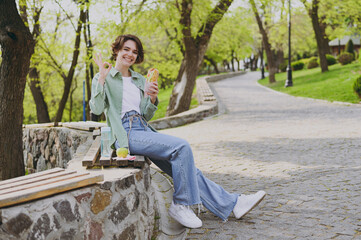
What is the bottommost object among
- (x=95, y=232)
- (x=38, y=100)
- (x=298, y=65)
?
(x=95, y=232)

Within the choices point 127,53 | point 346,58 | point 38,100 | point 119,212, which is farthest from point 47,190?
point 346,58

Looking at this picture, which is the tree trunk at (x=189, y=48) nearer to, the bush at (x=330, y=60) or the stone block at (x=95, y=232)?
the stone block at (x=95, y=232)

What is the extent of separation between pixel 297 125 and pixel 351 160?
4248 millimetres

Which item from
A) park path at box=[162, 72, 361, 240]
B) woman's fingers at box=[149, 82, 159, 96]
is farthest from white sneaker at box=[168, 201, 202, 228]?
woman's fingers at box=[149, 82, 159, 96]

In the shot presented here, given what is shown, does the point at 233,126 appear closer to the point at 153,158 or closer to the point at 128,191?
the point at 153,158

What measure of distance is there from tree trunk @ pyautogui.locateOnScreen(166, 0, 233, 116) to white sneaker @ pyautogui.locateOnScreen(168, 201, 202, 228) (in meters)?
10.1

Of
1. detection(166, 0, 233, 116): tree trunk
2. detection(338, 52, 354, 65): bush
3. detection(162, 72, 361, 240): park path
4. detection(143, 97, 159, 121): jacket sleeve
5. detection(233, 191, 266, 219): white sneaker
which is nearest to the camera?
detection(162, 72, 361, 240): park path

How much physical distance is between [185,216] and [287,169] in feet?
9.27

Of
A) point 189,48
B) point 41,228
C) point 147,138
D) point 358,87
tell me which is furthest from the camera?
point 358,87

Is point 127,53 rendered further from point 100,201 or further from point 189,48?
point 189,48

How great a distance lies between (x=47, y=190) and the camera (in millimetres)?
2584

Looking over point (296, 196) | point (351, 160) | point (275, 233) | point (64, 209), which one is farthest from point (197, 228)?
point (351, 160)

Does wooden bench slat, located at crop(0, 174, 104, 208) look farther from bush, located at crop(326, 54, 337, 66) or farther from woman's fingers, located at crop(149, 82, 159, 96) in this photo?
bush, located at crop(326, 54, 337, 66)

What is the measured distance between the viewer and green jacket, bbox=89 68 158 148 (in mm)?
3994
